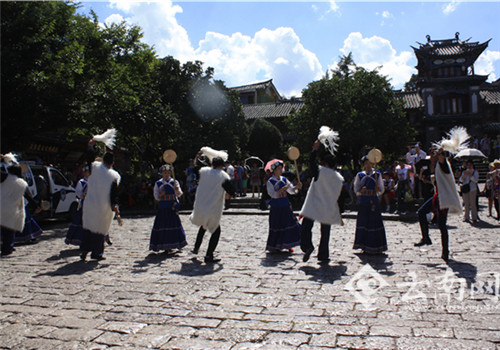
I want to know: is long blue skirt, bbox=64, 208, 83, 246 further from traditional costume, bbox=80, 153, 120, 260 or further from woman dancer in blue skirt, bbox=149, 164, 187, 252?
woman dancer in blue skirt, bbox=149, 164, 187, 252

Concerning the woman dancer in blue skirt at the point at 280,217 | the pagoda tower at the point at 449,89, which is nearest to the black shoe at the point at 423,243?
the woman dancer in blue skirt at the point at 280,217

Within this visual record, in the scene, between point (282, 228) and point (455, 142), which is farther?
point (282, 228)

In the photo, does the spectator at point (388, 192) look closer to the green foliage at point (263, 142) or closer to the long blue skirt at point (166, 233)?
the long blue skirt at point (166, 233)

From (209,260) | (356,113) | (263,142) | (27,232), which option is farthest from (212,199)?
(263,142)

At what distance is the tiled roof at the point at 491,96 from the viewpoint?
36.8 m

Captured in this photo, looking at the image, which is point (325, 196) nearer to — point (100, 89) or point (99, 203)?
point (99, 203)

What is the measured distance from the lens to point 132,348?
3.59 meters

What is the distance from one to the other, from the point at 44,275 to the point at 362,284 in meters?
4.73

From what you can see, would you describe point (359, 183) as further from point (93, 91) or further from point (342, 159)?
point (342, 159)

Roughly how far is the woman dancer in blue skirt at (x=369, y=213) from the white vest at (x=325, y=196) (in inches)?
32.4

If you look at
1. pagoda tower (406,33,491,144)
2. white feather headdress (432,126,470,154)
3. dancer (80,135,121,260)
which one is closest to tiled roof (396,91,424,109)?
pagoda tower (406,33,491,144)

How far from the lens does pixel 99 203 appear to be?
23.8 ft

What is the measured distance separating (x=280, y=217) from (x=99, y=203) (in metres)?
3.32

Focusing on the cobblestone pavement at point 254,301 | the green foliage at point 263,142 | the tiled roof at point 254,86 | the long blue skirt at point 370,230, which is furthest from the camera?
the tiled roof at point 254,86
